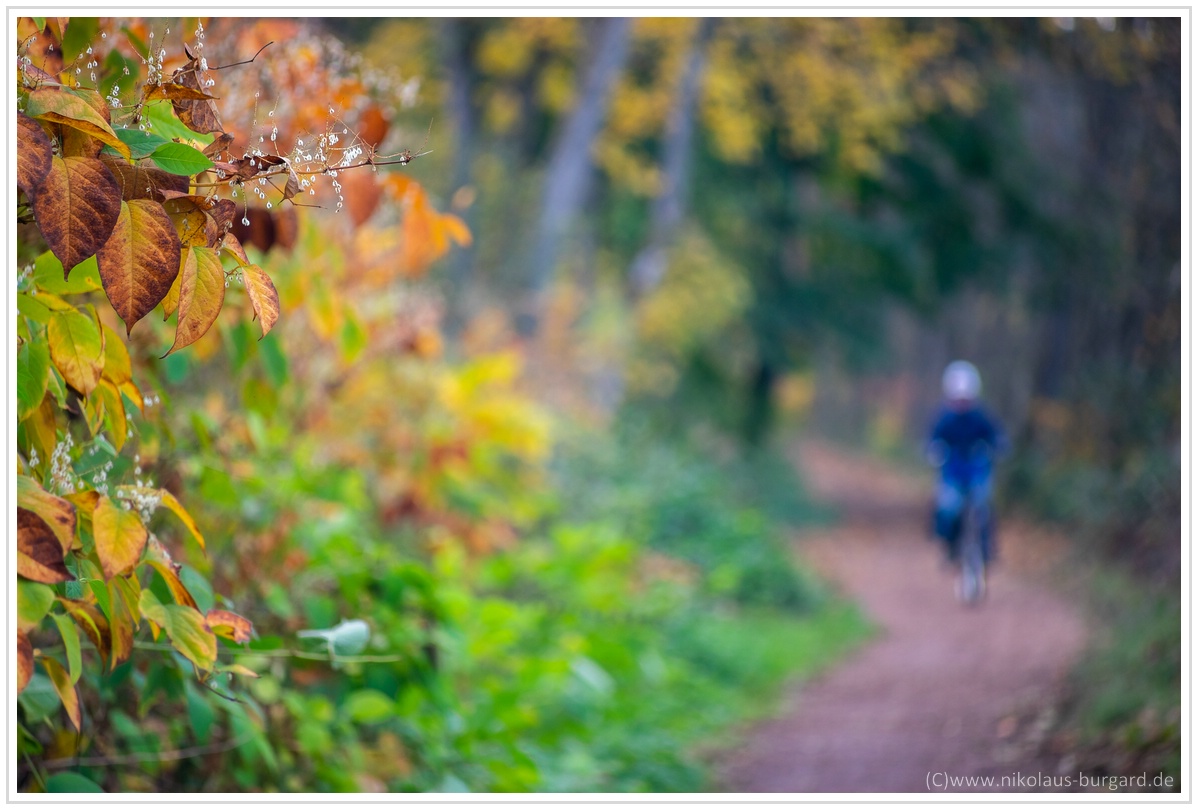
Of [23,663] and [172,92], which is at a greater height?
[172,92]

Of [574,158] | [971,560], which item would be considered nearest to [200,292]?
[971,560]

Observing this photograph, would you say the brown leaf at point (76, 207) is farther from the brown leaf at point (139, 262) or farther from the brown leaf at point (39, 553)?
A: the brown leaf at point (39, 553)

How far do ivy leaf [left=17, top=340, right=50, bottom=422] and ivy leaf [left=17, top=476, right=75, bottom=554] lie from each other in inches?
6.5

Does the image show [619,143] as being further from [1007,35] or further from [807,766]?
[807,766]

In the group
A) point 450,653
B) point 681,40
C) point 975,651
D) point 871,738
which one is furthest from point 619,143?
point 450,653

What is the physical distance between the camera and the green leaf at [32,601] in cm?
133

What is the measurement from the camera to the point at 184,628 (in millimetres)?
1448

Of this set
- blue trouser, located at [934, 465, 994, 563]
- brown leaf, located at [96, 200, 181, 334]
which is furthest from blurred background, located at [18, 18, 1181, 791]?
blue trouser, located at [934, 465, 994, 563]

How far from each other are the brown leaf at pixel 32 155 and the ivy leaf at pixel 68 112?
0.8 inches

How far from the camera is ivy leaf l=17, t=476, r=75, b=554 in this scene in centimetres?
130

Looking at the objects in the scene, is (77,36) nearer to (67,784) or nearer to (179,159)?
(179,159)

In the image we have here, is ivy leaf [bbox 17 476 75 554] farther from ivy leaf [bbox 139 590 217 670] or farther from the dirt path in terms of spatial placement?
the dirt path

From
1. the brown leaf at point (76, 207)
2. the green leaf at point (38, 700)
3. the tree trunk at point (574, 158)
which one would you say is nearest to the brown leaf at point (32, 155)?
the brown leaf at point (76, 207)

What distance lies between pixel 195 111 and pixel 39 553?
0.66 m
